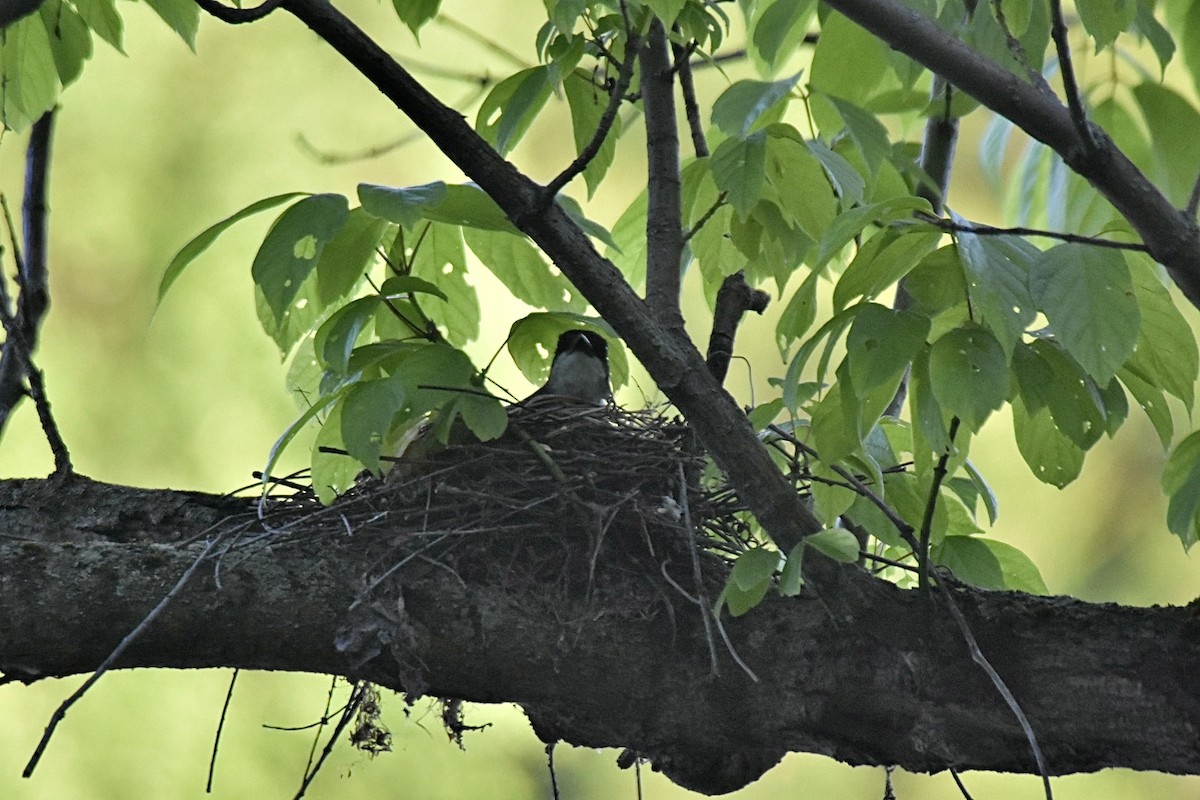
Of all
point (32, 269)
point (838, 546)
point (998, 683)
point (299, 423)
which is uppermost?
point (32, 269)

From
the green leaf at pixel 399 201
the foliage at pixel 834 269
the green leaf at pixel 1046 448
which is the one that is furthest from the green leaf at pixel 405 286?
the green leaf at pixel 1046 448

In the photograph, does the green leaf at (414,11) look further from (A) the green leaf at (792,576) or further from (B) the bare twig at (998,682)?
(B) the bare twig at (998,682)

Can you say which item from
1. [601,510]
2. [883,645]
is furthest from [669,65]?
[883,645]

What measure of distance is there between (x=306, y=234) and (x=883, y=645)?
3.08 feet

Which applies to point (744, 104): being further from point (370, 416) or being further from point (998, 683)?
point (998, 683)

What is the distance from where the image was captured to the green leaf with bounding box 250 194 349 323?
162 cm

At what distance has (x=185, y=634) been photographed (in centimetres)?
169

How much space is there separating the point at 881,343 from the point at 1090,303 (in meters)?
0.22

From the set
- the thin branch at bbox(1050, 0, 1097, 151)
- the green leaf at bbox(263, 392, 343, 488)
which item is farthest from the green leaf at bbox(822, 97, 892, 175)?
the green leaf at bbox(263, 392, 343, 488)

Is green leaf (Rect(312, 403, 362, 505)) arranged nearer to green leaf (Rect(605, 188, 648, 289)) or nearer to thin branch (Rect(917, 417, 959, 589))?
green leaf (Rect(605, 188, 648, 289))

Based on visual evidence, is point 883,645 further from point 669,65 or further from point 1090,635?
point 669,65

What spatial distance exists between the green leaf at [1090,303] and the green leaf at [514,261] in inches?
35.3

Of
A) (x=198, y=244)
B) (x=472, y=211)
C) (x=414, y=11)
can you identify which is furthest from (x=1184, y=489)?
(x=198, y=244)

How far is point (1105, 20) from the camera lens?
1521 millimetres
